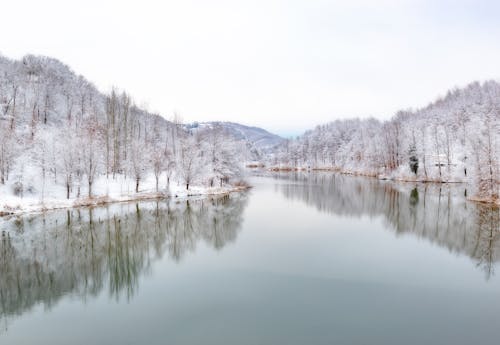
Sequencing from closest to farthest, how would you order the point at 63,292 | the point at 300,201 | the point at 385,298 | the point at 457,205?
the point at 385,298 < the point at 63,292 < the point at 457,205 < the point at 300,201

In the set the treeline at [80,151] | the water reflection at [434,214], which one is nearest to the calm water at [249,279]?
the water reflection at [434,214]

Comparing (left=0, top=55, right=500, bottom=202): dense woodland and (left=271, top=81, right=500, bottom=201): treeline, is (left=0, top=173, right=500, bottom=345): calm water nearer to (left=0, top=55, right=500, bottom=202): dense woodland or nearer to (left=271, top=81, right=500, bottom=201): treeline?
(left=0, top=55, right=500, bottom=202): dense woodland

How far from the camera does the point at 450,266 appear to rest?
1894cm

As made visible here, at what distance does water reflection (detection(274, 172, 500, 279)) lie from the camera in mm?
22922

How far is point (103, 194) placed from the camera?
41594 millimetres

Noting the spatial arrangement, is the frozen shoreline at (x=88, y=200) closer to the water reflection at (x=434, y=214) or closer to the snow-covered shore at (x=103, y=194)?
the snow-covered shore at (x=103, y=194)

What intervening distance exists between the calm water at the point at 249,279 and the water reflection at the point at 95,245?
11cm

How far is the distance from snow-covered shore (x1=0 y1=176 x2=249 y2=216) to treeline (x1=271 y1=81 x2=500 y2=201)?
3252 cm

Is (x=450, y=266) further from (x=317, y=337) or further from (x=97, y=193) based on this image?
(x=97, y=193)

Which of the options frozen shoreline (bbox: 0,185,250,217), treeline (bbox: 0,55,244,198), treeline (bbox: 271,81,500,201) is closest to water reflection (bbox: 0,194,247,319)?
frozen shoreline (bbox: 0,185,250,217)

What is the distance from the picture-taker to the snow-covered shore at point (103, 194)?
33.8 m

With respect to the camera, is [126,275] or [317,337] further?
[126,275]

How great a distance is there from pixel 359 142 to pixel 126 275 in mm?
111838

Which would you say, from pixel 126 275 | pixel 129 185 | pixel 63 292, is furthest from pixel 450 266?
pixel 129 185
